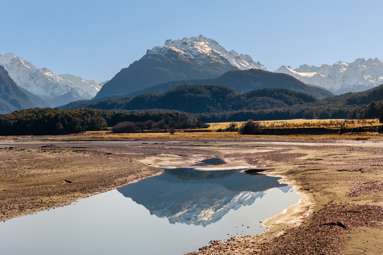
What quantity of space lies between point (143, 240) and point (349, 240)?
50.6 ft

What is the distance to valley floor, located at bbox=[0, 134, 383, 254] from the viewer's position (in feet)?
109

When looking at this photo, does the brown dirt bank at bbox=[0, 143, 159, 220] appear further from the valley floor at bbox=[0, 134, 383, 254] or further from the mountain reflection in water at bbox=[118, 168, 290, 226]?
the mountain reflection in water at bbox=[118, 168, 290, 226]

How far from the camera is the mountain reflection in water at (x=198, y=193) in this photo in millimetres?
49281

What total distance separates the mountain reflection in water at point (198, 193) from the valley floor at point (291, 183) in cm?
376

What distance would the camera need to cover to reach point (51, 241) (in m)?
38.6

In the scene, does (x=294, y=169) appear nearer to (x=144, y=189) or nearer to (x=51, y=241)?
(x=144, y=189)

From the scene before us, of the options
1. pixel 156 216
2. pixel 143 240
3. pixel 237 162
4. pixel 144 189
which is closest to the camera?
pixel 143 240

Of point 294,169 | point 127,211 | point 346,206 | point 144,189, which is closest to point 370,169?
point 294,169

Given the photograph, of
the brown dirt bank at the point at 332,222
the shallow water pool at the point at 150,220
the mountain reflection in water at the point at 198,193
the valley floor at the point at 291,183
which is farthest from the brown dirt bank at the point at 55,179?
the brown dirt bank at the point at 332,222

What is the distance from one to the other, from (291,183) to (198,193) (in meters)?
12.4

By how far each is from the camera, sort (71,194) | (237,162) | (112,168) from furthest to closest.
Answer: (237,162), (112,168), (71,194)

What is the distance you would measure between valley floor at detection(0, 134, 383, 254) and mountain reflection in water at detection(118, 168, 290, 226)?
3.76 m

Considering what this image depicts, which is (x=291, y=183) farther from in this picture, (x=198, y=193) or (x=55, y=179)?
(x=55, y=179)

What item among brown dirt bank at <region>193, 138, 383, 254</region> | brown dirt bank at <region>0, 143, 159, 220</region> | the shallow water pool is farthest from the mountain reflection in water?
brown dirt bank at <region>193, 138, 383, 254</region>
